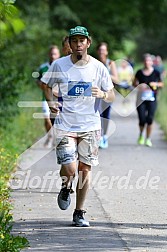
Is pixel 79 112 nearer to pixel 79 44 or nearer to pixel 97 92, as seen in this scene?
pixel 97 92

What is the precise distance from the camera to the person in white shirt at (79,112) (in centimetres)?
892

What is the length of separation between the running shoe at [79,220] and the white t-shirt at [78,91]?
0.88 m

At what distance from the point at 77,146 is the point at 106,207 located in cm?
146

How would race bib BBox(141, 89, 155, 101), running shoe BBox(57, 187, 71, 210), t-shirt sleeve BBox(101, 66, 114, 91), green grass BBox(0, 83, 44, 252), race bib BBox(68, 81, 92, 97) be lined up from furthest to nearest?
race bib BBox(141, 89, 155, 101), running shoe BBox(57, 187, 71, 210), t-shirt sleeve BBox(101, 66, 114, 91), race bib BBox(68, 81, 92, 97), green grass BBox(0, 83, 44, 252)

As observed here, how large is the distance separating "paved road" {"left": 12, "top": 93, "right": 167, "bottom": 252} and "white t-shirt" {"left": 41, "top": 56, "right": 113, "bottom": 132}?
1.08m

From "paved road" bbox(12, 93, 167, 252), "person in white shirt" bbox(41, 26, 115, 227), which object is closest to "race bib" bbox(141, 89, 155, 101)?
"paved road" bbox(12, 93, 167, 252)

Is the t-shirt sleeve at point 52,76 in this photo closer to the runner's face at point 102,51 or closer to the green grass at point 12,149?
the green grass at point 12,149

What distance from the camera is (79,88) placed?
8.96 metres

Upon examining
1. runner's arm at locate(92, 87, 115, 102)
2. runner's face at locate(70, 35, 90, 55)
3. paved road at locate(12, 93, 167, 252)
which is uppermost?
runner's face at locate(70, 35, 90, 55)

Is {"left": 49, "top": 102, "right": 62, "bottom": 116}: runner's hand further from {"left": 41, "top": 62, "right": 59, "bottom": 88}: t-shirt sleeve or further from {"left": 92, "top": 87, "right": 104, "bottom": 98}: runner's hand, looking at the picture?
{"left": 92, "top": 87, "right": 104, "bottom": 98}: runner's hand

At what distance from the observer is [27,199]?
10.8m

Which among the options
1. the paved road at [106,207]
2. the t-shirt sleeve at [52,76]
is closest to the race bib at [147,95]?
the paved road at [106,207]

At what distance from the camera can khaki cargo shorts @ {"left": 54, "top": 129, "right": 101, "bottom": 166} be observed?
8.89 meters

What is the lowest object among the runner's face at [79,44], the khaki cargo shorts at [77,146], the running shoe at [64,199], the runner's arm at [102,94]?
the running shoe at [64,199]
